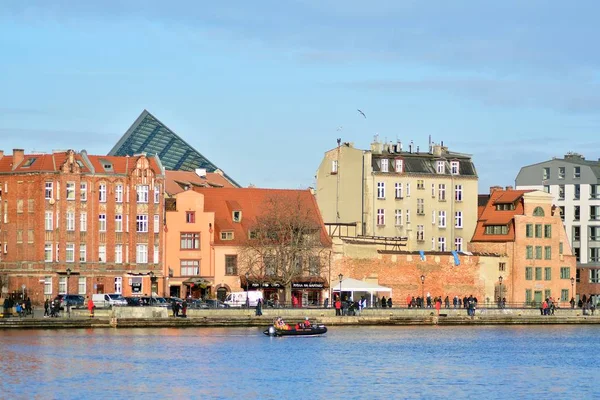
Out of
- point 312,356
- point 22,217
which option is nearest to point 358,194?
point 22,217

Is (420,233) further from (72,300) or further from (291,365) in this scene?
(291,365)

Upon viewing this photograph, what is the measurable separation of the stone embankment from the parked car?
7094 mm

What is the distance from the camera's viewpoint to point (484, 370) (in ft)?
279

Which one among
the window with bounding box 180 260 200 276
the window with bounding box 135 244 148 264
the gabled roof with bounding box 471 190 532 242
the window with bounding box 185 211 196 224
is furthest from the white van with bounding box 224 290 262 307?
the gabled roof with bounding box 471 190 532 242

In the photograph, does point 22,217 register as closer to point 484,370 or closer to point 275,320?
point 275,320

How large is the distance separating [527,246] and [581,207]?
966 inches

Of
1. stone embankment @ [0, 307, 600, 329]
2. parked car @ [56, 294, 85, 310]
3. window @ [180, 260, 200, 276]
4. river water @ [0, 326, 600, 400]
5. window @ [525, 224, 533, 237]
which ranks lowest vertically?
river water @ [0, 326, 600, 400]

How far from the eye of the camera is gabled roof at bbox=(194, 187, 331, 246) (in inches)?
5022

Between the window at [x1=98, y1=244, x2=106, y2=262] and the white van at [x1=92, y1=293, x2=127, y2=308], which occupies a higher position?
the window at [x1=98, y1=244, x2=106, y2=262]

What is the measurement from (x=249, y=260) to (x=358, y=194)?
1643cm

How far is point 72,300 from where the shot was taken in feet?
381

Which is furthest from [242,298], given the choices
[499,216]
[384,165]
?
[499,216]

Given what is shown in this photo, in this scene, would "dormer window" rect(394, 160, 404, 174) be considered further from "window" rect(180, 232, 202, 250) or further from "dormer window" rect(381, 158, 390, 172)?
"window" rect(180, 232, 202, 250)

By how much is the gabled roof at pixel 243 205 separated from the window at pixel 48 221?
43.3ft
